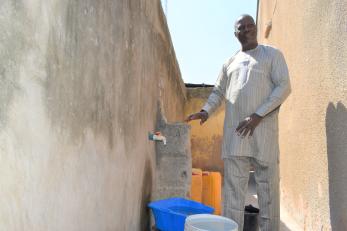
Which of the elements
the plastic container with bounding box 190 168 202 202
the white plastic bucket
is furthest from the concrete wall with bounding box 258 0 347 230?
the plastic container with bounding box 190 168 202 202

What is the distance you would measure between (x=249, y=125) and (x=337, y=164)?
580mm

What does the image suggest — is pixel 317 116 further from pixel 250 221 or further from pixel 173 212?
pixel 173 212

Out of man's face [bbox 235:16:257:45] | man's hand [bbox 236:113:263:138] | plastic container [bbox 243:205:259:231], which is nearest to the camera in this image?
man's hand [bbox 236:113:263:138]

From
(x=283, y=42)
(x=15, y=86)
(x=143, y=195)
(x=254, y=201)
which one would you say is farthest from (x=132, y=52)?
(x=254, y=201)

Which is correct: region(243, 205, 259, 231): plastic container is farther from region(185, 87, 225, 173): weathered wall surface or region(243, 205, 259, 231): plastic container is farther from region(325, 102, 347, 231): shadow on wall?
region(185, 87, 225, 173): weathered wall surface

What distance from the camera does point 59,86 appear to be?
4.49 feet

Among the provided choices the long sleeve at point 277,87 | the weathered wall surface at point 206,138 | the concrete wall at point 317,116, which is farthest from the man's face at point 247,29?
the weathered wall surface at point 206,138

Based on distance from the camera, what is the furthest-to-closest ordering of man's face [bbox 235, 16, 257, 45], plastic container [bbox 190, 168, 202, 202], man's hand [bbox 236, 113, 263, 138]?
plastic container [bbox 190, 168, 202, 202] < man's face [bbox 235, 16, 257, 45] < man's hand [bbox 236, 113, 263, 138]

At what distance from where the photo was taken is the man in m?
2.51

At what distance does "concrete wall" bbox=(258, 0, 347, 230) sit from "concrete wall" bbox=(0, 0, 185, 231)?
49.2 inches

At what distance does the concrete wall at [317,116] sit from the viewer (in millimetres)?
2080

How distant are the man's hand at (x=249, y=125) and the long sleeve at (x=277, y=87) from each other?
0.04 meters

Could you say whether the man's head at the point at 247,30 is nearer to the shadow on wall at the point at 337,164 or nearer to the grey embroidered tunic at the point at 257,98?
the grey embroidered tunic at the point at 257,98

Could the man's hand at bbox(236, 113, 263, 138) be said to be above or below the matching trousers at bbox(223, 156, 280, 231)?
above
